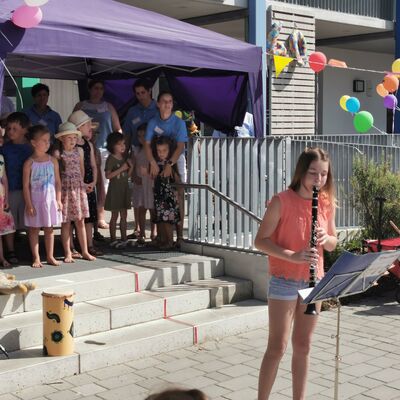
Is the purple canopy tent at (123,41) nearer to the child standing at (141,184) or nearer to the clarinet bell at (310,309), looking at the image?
the child standing at (141,184)

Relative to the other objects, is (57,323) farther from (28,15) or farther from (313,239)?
(28,15)

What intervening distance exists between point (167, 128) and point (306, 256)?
438cm

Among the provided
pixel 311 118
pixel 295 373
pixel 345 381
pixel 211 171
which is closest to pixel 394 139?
pixel 311 118

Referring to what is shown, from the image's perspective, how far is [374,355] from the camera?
596 cm

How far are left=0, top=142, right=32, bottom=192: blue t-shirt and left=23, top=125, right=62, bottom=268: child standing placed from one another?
1.04ft

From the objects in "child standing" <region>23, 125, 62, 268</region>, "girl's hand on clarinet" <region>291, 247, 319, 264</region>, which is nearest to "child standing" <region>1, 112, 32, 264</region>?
"child standing" <region>23, 125, 62, 268</region>

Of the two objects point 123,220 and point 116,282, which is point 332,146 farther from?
point 116,282

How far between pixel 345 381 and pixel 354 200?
412 cm

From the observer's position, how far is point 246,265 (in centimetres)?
750

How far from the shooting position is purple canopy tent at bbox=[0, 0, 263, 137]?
19.2 feet

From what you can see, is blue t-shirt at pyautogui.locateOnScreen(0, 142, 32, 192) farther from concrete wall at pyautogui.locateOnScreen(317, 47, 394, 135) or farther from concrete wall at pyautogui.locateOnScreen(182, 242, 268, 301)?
concrete wall at pyautogui.locateOnScreen(317, 47, 394, 135)

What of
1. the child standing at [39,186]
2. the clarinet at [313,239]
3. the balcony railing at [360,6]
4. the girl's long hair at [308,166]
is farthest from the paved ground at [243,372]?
the balcony railing at [360,6]

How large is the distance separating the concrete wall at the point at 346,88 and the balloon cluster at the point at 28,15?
→ 1522cm

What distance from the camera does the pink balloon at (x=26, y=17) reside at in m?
5.55
